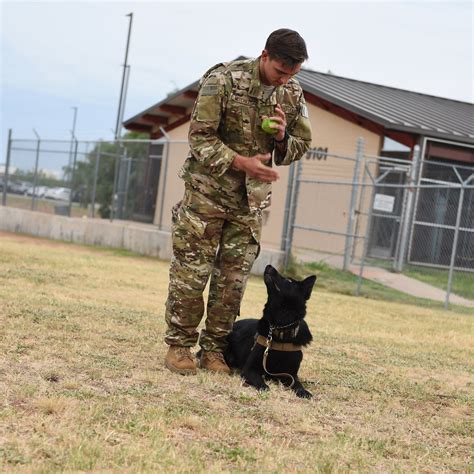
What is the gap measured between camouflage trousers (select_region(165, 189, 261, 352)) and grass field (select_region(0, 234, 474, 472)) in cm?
35

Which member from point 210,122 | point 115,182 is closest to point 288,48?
point 210,122

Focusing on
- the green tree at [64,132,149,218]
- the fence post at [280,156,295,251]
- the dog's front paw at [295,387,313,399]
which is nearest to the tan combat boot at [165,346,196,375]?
the dog's front paw at [295,387,313,399]

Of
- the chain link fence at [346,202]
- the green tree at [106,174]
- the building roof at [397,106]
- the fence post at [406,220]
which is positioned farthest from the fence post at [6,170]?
the fence post at [406,220]

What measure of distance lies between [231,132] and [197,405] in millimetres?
1709

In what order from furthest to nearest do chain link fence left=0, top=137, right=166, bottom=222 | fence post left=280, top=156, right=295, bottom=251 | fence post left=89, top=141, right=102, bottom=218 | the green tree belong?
1. the green tree
2. chain link fence left=0, top=137, right=166, bottom=222
3. fence post left=89, top=141, right=102, bottom=218
4. fence post left=280, top=156, right=295, bottom=251

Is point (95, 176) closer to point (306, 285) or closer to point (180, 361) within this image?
point (180, 361)

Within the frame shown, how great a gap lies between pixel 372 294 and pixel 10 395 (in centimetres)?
1063

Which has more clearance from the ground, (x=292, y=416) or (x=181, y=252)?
(x=181, y=252)

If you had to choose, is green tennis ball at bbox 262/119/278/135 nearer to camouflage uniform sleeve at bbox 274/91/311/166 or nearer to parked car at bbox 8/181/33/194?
camouflage uniform sleeve at bbox 274/91/311/166

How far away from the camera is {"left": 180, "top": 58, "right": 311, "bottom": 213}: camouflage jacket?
4941mm

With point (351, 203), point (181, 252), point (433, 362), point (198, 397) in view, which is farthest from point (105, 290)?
point (351, 203)

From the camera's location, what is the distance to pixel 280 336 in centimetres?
498

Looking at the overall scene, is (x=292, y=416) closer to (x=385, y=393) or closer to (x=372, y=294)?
(x=385, y=393)

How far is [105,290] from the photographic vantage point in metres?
9.85
